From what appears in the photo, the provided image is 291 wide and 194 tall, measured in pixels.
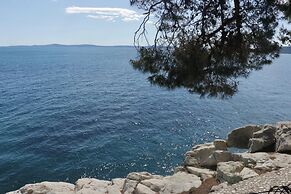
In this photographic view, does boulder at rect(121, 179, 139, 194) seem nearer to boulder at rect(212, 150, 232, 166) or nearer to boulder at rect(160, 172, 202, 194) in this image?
boulder at rect(160, 172, 202, 194)

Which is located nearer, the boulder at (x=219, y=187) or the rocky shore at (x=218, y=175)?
the rocky shore at (x=218, y=175)

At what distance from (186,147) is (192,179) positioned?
15632mm

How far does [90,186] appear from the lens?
70.7 ft

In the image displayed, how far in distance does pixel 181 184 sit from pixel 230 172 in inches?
107

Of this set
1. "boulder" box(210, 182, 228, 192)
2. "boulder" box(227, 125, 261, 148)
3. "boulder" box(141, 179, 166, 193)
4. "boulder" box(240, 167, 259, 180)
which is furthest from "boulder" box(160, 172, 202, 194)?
"boulder" box(227, 125, 261, 148)

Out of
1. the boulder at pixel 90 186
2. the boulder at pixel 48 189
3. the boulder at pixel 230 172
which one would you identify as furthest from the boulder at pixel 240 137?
the boulder at pixel 48 189

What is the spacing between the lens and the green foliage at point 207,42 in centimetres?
1230

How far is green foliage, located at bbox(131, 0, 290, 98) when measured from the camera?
12297 millimetres

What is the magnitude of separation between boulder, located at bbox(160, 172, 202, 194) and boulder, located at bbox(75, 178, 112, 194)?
12.6 ft

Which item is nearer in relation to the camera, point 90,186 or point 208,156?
point 90,186

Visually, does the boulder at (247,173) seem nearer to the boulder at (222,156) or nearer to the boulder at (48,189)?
the boulder at (222,156)

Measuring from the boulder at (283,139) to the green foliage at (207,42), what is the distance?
8.92m

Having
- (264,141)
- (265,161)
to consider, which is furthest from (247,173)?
(264,141)

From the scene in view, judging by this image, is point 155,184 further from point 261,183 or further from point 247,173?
point 261,183
